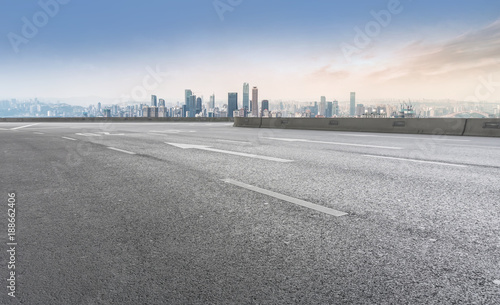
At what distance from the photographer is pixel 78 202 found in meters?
4.36

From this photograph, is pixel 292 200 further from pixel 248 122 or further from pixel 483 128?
pixel 248 122

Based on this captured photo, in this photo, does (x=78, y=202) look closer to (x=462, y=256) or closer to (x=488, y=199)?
(x=462, y=256)

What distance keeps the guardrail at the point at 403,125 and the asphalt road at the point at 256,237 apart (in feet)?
35.6

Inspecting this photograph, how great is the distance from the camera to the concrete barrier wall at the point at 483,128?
1510cm

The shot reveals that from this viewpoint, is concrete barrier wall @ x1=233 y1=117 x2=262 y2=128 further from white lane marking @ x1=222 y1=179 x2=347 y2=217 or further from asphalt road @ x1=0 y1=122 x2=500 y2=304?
white lane marking @ x1=222 y1=179 x2=347 y2=217

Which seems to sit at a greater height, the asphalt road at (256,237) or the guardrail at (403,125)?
the guardrail at (403,125)

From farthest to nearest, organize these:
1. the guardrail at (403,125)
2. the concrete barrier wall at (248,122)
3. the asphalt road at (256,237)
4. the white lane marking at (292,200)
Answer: the concrete barrier wall at (248,122), the guardrail at (403,125), the white lane marking at (292,200), the asphalt road at (256,237)

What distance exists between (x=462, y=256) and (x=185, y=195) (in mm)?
2921

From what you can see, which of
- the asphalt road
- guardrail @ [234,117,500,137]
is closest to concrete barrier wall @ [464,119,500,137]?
guardrail @ [234,117,500,137]

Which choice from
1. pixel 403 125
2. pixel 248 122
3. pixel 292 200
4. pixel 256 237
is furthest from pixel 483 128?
pixel 256 237

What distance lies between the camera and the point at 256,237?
3.09 metres

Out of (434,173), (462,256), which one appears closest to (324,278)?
(462,256)

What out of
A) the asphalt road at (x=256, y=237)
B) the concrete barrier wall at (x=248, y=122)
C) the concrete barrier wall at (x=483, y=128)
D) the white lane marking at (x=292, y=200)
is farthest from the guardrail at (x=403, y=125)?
A: the white lane marking at (x=292, y=200)

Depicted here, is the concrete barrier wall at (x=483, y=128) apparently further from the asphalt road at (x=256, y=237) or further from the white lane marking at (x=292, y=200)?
the white lane marking at (x=292, y=200)
